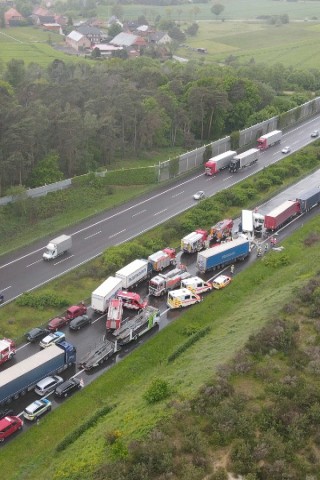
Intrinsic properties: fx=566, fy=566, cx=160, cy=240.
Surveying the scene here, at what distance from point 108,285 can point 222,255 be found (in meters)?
12.2

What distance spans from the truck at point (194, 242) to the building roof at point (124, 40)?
384 feet

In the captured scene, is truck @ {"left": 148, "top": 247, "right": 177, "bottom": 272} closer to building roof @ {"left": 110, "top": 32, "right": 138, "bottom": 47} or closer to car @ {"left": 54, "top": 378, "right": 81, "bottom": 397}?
car @ {"left": 54, "top": 378, "right": 81, "bottom": 397}

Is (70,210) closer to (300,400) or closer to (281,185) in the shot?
(281,185)

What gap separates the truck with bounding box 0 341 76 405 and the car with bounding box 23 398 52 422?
157 centimetres

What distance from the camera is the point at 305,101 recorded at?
11619 cm

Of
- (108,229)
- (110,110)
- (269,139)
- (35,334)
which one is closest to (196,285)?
(35,334)

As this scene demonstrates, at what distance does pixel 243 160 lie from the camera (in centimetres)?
8269

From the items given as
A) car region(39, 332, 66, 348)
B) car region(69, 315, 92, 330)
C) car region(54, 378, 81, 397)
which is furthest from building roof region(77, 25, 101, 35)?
car region(54, 378, 81, 397)

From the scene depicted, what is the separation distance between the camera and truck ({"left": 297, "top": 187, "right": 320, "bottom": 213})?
6788 centimetres

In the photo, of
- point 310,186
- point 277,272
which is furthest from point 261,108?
point 277,272

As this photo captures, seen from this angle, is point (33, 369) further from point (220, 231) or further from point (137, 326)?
point (220, 231)

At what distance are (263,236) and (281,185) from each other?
17148mm

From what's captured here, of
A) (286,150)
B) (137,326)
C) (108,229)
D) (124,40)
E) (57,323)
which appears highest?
(124,40)

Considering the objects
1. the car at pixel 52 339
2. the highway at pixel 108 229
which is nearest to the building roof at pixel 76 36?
the highway at pixel 108 229
